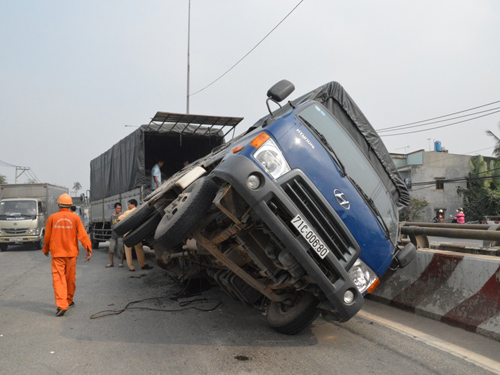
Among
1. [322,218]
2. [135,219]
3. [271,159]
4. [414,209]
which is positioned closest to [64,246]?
[135,219]

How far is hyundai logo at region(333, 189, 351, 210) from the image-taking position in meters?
3.67

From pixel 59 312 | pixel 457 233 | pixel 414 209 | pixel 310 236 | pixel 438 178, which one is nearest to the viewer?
pixel 310 236

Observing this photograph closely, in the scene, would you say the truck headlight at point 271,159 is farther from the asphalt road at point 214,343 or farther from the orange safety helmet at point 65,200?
the orange safety helmet at point 65,200

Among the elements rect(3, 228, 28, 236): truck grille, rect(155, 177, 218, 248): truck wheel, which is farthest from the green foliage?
rect(155, 177, 218, 248): truck wheel

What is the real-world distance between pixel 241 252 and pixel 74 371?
172 cm

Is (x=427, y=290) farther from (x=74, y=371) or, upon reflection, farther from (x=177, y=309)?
(x=74, y=371)

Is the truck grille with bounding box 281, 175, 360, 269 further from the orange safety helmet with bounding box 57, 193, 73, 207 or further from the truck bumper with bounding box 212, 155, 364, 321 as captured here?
the orange safety helmet with bounding box 57, 193, 73, 207

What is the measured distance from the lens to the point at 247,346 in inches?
149

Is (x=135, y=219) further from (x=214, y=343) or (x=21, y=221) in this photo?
(x=21, y=221)

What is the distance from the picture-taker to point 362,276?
3738 millimetres

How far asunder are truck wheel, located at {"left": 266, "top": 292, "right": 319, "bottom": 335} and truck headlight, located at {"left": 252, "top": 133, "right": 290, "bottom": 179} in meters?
1.36

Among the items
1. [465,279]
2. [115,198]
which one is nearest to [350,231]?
[465,279]

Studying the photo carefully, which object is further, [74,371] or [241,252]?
[241,252]

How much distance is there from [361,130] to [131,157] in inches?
301
